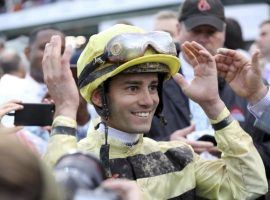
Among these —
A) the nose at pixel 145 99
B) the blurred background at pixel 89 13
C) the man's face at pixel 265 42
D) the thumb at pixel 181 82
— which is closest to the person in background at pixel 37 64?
the thumb at pixel 181 82

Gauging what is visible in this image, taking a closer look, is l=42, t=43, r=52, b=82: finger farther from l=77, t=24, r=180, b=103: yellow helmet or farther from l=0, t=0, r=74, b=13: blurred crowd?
l=0, t=0, r=74, b=13: blurred crowd

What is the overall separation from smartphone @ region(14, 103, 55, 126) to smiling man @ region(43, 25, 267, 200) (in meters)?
0.71

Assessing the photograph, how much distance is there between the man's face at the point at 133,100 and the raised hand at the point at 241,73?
0.51 metres

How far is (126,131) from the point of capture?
3.30 m

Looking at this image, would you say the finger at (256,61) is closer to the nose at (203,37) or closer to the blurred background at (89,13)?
the nose at (203,37)

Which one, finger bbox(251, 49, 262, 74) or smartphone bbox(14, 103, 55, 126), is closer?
finger bbox(251, 49, 262, 74)

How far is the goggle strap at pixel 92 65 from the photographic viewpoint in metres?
3.22

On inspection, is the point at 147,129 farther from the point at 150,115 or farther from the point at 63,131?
the point at 63,131

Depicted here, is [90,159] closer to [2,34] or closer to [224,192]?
[224,192]

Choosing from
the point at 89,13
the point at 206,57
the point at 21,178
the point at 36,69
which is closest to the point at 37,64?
the point at 36,69

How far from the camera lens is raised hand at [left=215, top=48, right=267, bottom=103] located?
11.9ft

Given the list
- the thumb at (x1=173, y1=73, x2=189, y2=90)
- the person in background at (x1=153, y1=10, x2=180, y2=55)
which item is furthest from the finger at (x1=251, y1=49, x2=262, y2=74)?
the person in background at (x1=153, y1=10, x2=180, y2=55)

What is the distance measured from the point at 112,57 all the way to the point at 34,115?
3.29 feet

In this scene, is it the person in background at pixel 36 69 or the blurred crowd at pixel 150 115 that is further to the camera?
the person in background at pixel 36 69
